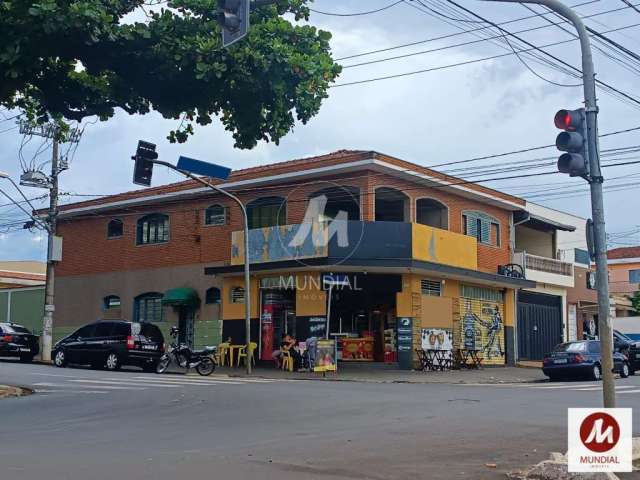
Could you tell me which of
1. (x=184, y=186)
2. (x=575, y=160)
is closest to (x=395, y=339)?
(x=184, y=186)

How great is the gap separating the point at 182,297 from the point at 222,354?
4.05m

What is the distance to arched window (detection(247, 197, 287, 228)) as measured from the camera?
109ft

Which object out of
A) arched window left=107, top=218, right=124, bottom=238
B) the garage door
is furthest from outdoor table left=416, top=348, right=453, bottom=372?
arched window left=107, top=218, right=124, bottom=238

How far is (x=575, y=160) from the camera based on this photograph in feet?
32.8

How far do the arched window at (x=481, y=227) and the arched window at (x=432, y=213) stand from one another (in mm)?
1221

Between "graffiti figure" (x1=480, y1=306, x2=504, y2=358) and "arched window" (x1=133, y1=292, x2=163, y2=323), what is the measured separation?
13.9m

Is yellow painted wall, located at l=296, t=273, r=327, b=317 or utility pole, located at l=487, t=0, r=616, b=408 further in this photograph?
yellow painted wall, located at l=296, t=273, r=327, b=317

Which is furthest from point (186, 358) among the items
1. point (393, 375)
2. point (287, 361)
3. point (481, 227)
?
point (481, 227)

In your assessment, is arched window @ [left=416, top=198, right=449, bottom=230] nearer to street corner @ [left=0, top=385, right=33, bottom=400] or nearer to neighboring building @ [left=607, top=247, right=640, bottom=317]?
street corner @ [left=0, top=385, right=33, bottom=400]

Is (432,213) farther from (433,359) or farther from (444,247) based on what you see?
(433,359)

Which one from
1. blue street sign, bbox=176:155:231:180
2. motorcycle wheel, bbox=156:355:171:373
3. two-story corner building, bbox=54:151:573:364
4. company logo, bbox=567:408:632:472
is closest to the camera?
company logo, bbox=567:408:632:472

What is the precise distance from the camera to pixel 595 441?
8.52m

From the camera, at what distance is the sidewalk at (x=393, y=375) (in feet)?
87.8

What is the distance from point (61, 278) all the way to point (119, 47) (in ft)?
93.2
